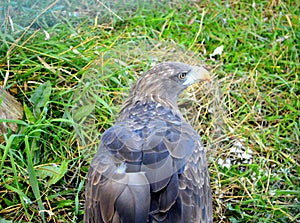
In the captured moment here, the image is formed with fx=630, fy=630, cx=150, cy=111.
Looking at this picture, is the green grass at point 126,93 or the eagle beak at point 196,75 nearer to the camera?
the eagle beak at point 196,75

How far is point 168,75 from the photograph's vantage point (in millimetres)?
4312

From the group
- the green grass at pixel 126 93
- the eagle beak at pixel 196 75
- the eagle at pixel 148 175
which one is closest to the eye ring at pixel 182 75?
the eagle beak at pixel 196 75

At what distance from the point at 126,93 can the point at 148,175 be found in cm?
168

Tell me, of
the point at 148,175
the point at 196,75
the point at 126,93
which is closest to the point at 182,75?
the point at 196,75

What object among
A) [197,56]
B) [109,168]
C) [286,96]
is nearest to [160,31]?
[197,56]

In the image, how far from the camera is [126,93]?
5.04 m

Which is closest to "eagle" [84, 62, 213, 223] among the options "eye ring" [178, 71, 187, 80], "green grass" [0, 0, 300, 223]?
"eye ring" [178, 71, 187, 80]

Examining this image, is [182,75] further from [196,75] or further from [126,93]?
[126,93]

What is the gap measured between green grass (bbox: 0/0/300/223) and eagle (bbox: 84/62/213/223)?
83 centimetres

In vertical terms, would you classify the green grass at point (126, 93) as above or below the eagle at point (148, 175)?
below

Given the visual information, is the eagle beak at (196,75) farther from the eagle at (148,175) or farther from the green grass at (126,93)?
the green grass at (126,93)

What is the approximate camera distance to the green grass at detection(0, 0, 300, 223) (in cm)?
458

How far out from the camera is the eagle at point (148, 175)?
11.1 feet

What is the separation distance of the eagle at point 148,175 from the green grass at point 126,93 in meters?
0.83
